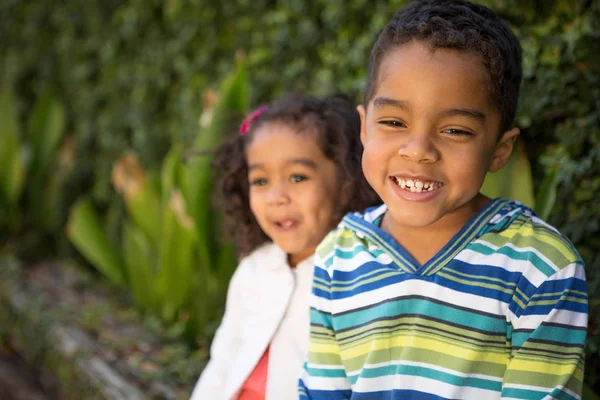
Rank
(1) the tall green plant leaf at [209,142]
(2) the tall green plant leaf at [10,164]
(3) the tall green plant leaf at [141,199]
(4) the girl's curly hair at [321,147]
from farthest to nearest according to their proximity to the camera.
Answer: (2) the tall green plant leaf at [10,164] < (3) the tall green plant leaf at [141,199] < (1) the tall green plant leaf at [209,142] < (4) the girl's curly hair at [321,147]

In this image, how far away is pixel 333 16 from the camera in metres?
2.74

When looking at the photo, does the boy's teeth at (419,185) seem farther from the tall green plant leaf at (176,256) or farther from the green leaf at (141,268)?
the green leaf at (141,268)

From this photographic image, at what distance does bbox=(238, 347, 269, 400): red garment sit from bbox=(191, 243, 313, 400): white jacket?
2 centimetres

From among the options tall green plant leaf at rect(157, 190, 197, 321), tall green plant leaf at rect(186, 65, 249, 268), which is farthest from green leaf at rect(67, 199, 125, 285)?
tall green plant leaf at rect(186, 65, 249, 268)

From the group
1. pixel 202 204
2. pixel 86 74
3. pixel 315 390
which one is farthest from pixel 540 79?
pixel 86 74

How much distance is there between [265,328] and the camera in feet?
6.33

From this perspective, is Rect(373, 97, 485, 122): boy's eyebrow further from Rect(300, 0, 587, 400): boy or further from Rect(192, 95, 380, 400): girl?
Rect(192, 95, 380, 400): girl

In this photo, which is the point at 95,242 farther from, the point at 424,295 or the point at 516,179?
the point at 424,295

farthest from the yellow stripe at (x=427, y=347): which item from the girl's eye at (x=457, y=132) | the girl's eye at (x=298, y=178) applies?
the girl's eye at (x=298, y=178)

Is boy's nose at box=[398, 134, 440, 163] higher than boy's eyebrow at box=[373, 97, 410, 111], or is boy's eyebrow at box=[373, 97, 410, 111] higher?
boy's eyebrow at box=[373, 97, 410, 111]

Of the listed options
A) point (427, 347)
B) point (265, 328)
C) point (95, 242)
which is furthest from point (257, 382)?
point (95, 242)

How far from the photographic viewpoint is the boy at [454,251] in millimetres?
1308

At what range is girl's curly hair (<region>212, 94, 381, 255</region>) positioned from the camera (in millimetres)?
2049

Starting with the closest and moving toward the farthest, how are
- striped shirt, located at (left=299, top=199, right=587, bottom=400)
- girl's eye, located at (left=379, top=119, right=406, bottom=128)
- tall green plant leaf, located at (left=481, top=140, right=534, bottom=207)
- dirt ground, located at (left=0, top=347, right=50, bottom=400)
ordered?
striped shirt, located at (left=299, top=199, right=587, bottom=400) < girl's eye, located at (left=379, top=119, right=406, bottom=128) < tall green plant leaf, located at (left=481, top=140, right=534, bottom=207) < dirt ground, located at (left=0, top=347, right=50, bottom=400)
